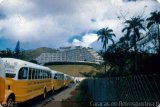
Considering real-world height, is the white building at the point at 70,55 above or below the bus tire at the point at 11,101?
above

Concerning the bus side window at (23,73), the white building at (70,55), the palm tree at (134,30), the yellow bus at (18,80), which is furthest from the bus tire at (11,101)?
the palm tree at (134,30)

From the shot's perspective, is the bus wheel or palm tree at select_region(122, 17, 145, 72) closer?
the bus wheel

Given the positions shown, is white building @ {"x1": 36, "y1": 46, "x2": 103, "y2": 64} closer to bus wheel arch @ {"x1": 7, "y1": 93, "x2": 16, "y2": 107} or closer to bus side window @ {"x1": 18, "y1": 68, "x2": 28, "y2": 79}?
bus side window @ {"x1": 18, "y1": 68, "x2": 28, "y2": 79}

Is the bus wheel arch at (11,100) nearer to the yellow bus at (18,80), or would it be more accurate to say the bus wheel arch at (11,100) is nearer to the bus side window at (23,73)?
the yellow bus at (18,80)

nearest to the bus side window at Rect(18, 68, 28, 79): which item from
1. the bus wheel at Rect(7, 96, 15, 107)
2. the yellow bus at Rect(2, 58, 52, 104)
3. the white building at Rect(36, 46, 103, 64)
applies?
the yellow bus at Rect(2, 58, 52, 104)

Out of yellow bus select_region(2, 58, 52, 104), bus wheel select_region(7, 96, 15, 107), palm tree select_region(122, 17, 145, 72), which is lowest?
bus wheel select_region(7, 96, 15, 107)

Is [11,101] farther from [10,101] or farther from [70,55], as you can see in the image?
[70,55]

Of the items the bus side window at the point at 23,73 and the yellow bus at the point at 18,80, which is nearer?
the yellow bus at the point at 18,80

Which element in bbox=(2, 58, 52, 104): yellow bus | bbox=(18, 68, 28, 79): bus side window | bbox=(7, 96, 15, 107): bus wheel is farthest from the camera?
bbox=(18, 68, 28, 79): bus side window

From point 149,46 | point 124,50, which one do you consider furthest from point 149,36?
point 124,50

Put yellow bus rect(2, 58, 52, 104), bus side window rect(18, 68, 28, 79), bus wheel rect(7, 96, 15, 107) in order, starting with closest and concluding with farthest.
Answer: bus wheel rect(7, 96, 15, 107) < yellow bus rect(2, 58, 52, 104) < bus side window rect(18, 68, 28, 79)

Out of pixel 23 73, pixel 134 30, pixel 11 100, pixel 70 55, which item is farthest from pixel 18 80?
pixel 134 30

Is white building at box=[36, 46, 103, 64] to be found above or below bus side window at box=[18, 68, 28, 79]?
above

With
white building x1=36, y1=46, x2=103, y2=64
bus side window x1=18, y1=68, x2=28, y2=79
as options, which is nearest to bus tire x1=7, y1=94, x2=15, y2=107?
bus side window x1=18, y1=68, x2=28, y2=79
